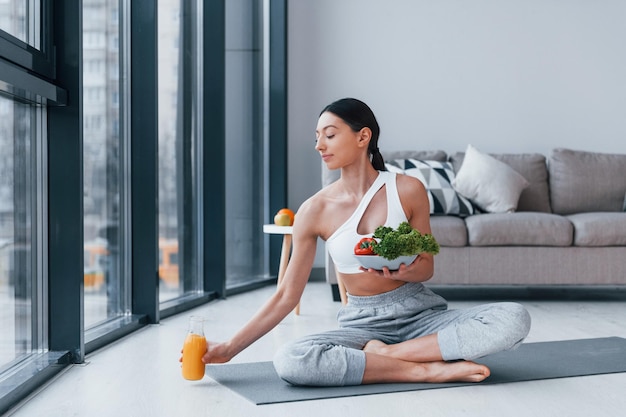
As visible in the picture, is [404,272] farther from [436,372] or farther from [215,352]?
[215,352]

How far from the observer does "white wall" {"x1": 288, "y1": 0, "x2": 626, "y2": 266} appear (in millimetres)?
5027

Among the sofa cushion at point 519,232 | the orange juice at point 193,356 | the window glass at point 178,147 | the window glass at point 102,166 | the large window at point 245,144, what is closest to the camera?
the orange juice at point 193,356

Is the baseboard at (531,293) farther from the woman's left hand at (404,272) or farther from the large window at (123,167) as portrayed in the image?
the woman's left hand at (404,272)

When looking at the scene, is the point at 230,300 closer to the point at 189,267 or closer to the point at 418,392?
the point at 189,267

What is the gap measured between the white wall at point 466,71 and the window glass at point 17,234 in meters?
2.78

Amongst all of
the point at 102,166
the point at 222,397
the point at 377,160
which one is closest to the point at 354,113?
the point at 377,160

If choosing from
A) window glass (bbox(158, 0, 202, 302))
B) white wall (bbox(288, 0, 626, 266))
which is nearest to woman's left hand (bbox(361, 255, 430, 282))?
window glass (bbox(158, 0, 202, 302))

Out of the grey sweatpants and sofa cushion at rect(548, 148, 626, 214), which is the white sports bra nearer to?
the grey sweatpants

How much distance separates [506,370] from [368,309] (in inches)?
18.6

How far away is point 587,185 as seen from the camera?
4508mm

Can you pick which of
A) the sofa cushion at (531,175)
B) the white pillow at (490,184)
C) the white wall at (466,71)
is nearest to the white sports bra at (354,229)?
the white pillow at (490,184)

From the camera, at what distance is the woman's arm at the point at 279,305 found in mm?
2146

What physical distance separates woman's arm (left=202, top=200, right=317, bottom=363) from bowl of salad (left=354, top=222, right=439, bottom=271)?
0.21 metres

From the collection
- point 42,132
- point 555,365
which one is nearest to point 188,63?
point 42,132
